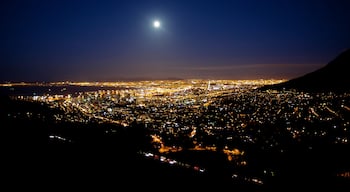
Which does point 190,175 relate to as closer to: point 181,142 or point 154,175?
point 154,175

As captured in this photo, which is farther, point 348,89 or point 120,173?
point 348,89

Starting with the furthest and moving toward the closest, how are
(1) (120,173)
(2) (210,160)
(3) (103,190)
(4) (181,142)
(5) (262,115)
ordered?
(5) (262,115) < (4) (181,142) < (2) (210,160) < (1) (120,173) < (3) (103,190)

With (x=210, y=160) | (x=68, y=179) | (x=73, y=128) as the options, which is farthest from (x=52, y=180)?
(x=73, y=128)

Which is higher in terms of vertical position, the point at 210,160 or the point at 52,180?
the point at 52,180

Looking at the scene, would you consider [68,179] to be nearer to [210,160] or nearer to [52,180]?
[52,180]

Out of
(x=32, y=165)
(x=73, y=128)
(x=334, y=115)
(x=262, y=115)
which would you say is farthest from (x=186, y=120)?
(x=32, y=165)

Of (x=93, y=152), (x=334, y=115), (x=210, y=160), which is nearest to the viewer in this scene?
(x=93, y=152)
